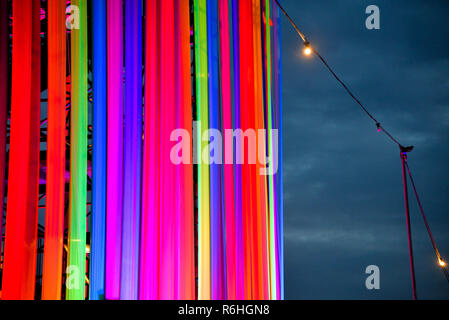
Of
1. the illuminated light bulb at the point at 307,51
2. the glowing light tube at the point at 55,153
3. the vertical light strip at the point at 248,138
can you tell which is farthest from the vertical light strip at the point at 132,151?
the illuminated light bulb at the point at 307,51

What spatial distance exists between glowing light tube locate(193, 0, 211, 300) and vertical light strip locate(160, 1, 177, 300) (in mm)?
426

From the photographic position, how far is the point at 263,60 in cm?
668

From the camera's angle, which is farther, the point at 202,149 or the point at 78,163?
the point at 202,149

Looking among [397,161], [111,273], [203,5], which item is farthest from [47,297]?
[397,161]

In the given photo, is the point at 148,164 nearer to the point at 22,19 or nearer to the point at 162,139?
the point at 162,139

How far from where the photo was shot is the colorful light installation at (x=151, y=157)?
3.88m

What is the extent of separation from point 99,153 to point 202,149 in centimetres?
138

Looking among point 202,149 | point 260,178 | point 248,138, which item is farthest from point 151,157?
point 260,178

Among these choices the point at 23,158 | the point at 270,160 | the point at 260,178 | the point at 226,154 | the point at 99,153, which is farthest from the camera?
the point at 270,160

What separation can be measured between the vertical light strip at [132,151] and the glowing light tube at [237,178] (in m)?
1.56

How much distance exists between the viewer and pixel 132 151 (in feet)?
15.0

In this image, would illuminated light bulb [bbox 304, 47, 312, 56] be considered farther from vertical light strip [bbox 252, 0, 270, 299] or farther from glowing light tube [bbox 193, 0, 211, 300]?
glowing light tube [bbox 193, 0, 211, 300]

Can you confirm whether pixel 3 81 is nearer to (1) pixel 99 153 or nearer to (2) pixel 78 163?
(2) pixel 78 163

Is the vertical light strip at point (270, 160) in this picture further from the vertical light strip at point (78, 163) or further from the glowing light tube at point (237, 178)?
the vertical light strip at point (78, 163)
